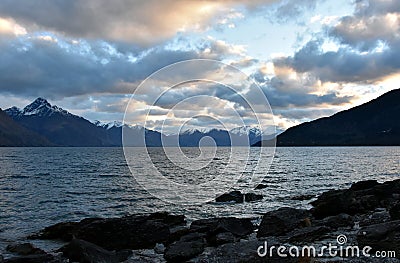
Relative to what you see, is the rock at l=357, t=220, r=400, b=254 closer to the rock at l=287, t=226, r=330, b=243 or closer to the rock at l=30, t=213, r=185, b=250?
the rock at l=287, t=226, r=330, b=243

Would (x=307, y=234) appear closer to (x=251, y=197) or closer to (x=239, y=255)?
(x=239, y=255)

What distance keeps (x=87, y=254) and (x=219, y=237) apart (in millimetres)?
7801

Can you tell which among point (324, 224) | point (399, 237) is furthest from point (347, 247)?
point (324, 224)

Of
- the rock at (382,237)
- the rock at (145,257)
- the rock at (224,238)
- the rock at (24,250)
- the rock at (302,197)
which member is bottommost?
the rock at (302,197)

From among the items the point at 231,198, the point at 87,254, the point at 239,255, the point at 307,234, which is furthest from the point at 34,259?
the point at 231,198

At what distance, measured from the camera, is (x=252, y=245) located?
1872 centimetres

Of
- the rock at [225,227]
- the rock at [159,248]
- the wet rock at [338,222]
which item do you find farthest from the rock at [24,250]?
the wet rock at [338,222]

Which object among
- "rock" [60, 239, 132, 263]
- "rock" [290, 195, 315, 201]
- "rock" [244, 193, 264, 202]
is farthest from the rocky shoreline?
"rock" [244, 193, 264, 202]

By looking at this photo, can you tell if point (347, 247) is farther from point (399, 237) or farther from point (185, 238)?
point (185, 238)

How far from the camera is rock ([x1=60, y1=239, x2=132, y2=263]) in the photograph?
61.9 ft

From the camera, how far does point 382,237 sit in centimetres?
1700

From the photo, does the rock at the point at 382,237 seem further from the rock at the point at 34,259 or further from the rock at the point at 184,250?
the rock at the point at 34,259

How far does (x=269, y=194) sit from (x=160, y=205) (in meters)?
15.7

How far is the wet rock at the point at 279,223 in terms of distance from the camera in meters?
23.2
